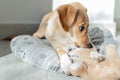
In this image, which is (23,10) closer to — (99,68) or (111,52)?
(111,52)

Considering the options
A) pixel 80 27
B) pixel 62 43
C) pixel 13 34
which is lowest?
pixel 13 34

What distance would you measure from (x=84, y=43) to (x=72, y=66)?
9.0 inches

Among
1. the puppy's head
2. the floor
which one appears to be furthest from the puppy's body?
the floor

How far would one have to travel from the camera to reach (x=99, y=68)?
1.30 metres

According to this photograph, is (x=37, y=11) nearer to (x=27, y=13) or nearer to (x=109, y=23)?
(x=27, y=13)

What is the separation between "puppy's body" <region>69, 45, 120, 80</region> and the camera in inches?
49.4

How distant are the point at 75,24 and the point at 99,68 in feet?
1.21

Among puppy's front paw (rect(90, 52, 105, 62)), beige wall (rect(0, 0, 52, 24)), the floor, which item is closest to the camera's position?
puppy's front paw (rect(90, 52, 105, 62))

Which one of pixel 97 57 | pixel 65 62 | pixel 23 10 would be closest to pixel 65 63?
pixel 65 62

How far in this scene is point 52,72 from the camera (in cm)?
150

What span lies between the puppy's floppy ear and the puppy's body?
0.20m

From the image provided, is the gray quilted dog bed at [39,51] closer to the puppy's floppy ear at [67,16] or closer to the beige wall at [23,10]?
the puppy's floppy ear at [67,16]

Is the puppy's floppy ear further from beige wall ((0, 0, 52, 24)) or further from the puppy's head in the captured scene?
beige wall ((0, 0, 52, 24))

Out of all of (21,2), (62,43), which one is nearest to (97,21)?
(21,2)
